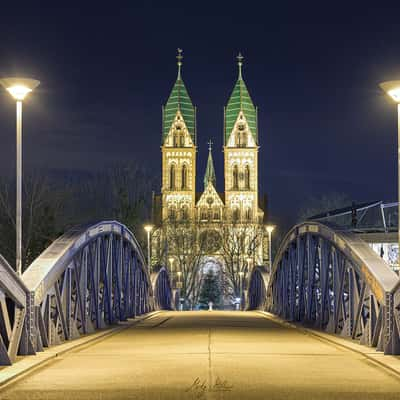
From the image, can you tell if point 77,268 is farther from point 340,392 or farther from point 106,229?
point 340,392

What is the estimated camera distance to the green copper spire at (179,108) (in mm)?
158875

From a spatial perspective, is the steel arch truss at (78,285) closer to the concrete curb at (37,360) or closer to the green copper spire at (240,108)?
the concrete curb at (37,360)

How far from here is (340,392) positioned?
11.2 metres

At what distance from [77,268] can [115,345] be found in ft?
6.53

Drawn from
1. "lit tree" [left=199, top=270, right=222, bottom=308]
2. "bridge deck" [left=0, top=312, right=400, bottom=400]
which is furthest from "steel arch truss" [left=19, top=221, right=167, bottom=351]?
"lit tree" [left=199, top=270, right=222, bottom=308]

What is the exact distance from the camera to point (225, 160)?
520ft

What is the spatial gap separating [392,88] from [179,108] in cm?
14385

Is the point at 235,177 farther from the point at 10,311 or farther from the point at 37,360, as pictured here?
the point at 37,360

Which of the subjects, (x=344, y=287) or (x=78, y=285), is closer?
(x=78, y=285)

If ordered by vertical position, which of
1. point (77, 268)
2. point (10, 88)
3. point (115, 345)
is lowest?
point (115, 345)

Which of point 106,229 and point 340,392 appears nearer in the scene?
point 340,392

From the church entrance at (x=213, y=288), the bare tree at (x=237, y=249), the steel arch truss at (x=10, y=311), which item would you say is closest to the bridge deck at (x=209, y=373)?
the steel arch truss at (x=10, y=311)

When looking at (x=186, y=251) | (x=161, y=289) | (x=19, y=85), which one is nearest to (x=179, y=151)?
(x=186, y=251)

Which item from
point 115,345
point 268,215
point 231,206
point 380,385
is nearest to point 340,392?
point 380,385
